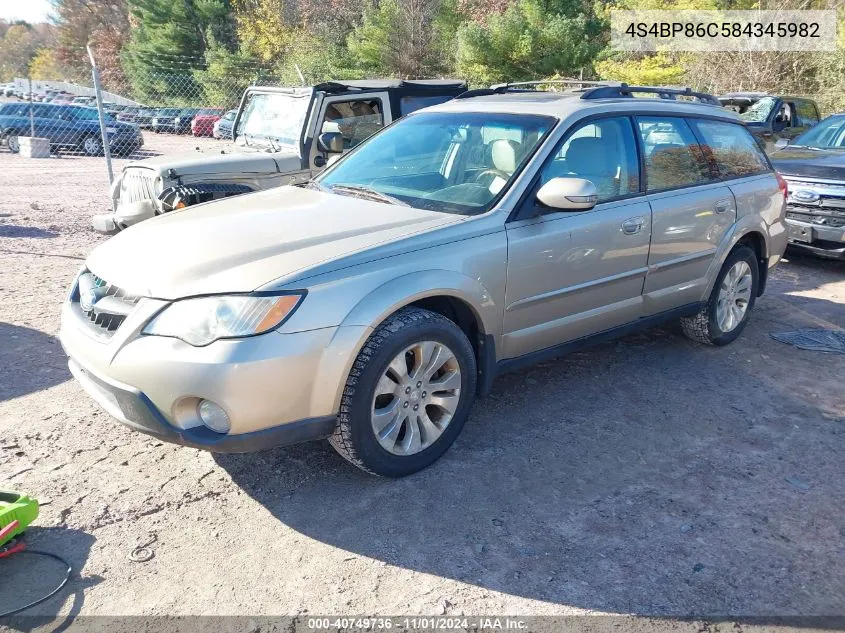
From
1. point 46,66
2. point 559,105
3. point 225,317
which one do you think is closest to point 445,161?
point 559,105

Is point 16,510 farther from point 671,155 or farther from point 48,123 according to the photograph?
point 48,123

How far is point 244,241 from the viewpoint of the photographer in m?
3.32

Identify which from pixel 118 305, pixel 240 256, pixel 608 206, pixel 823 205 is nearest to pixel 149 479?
pixel 118 305

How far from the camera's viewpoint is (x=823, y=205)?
759cm

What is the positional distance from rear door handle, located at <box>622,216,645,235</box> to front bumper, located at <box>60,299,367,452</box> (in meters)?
1.95

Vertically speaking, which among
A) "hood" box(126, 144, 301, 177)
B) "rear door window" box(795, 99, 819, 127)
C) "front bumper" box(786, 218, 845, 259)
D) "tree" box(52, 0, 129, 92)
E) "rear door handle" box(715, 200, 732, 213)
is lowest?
"front bumper" box(786, 218, 845, 259)

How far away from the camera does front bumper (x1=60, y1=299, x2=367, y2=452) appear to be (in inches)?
111

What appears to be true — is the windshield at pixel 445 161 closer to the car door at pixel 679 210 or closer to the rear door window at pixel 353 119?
the car door at pixel 679 210

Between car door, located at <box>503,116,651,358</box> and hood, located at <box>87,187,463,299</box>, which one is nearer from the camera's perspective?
hood, located at <box>87,187,463,299</box>

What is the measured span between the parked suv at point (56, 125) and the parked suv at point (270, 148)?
16265 millimetres

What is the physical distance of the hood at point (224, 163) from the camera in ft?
21.6

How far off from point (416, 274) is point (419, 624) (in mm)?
1458

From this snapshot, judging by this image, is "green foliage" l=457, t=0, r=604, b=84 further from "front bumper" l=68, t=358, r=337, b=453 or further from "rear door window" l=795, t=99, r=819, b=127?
"front bumper" l=68, t=358, r=337, b=453

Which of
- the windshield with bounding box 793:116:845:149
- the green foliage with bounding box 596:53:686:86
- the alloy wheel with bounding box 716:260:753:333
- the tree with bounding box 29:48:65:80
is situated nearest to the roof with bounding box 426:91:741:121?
the alloy wheel with bounding box 716:260:753:333
